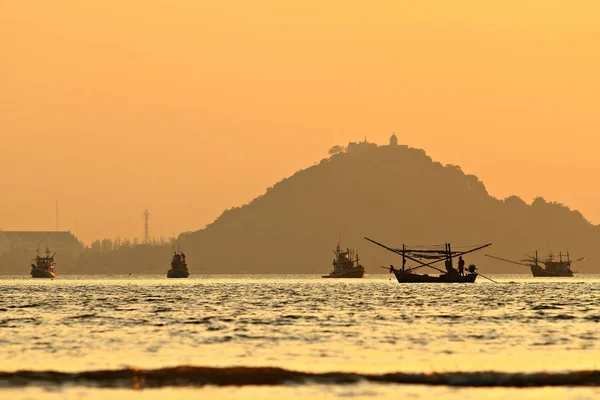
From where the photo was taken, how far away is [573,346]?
6862 cm

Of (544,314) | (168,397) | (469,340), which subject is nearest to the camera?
(168,397)

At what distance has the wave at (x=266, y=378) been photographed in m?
49.4

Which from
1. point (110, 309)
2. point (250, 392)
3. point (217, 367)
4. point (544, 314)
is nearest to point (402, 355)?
point (217, 367)

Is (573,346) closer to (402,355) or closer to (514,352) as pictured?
(514,352)

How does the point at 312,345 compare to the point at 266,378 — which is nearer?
the point at 266,378

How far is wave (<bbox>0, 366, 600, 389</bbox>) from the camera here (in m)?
49.4

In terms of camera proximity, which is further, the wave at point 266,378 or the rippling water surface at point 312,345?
the wave at point 266,378

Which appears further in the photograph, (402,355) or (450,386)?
(402,355)

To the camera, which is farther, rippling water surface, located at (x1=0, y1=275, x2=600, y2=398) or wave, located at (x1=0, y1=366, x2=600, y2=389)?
wave, located at (x1=0, y1=366, x2=600, y2=389)

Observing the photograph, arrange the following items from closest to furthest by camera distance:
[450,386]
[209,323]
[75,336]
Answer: [450,386] → [75,336] → [209,323]

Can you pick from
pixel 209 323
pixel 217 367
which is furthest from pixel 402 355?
pixel 209 323

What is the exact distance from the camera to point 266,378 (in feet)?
168

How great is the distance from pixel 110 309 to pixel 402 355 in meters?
68.1

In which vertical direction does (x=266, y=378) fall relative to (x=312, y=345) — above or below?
below
